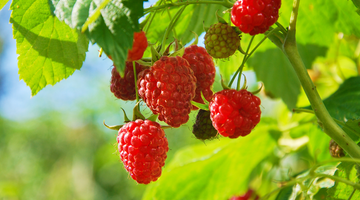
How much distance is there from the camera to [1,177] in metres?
8.22

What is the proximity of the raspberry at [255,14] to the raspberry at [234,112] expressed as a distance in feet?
0.61

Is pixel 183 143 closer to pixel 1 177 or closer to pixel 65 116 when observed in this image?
pixel 65 116

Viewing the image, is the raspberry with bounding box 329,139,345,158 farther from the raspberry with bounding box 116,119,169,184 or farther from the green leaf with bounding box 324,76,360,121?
the raspberry with bounding box 116,119,169,184

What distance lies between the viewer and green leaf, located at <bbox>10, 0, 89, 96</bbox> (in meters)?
0.89

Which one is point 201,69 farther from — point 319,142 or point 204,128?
point 319,142

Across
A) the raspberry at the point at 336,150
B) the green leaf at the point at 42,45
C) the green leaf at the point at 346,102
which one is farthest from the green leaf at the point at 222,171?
the green leaf at the point at 42,45

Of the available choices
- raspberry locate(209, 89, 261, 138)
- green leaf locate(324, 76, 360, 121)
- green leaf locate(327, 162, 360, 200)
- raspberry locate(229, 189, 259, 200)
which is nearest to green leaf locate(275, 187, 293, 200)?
green leaf locate(327, 162, 360, 200)

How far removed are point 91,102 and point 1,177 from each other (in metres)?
2.96

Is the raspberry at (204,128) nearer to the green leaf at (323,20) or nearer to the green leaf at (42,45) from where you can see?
the green leaf at (42,45)

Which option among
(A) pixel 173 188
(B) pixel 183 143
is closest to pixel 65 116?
(B) pixel 183 143

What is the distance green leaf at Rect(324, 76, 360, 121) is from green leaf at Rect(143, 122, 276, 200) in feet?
1.62

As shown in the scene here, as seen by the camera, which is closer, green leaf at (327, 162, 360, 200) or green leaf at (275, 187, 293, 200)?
green leaf at (327, 162, 360, 200)

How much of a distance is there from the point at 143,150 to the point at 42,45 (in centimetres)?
41

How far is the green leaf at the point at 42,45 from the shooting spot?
89 centimetres
